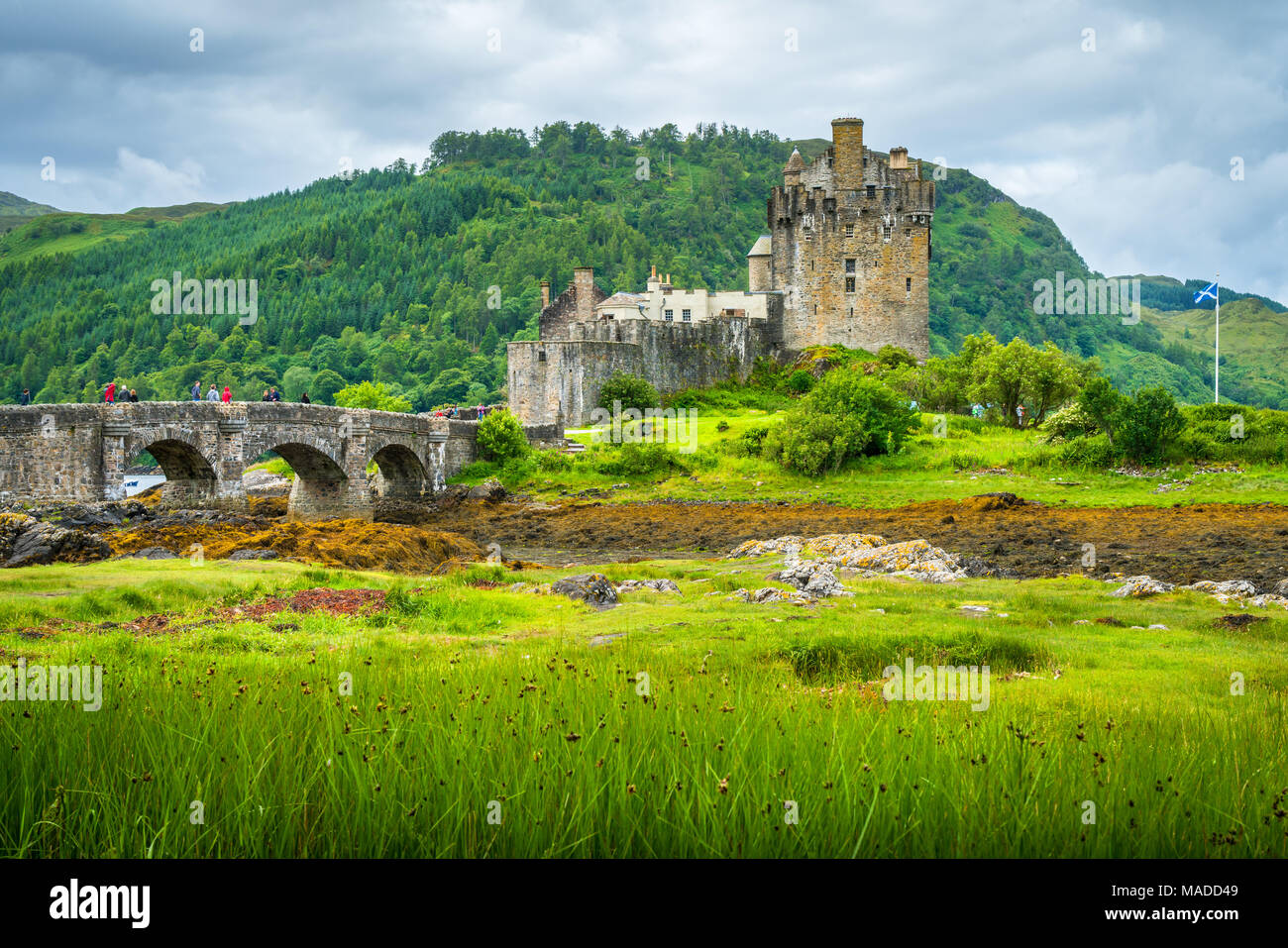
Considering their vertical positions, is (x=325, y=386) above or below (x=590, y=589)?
above

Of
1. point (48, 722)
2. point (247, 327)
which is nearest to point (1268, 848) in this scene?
point (48, 722)

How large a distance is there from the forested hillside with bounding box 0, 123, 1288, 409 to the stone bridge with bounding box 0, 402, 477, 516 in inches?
2304

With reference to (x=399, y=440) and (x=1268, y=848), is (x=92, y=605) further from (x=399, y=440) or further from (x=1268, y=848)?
(x=399, y=440)

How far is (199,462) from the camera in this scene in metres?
39.4

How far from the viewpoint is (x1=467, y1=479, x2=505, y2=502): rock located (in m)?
49.2

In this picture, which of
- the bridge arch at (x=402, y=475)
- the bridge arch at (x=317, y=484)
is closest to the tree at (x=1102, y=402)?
the bridge arch at (x=402, y=475)

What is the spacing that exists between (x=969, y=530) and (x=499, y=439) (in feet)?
92.4

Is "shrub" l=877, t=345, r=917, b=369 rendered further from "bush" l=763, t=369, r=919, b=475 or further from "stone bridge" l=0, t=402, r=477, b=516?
"stone bridge" l=0, t=402, r=477, b=516

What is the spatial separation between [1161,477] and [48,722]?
135 ft

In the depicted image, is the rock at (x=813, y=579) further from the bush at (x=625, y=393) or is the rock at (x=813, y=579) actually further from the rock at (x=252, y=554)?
the bush at (x=625, y=393)

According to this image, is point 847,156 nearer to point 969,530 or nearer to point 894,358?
point 894,358

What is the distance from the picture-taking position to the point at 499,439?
5475 centimetres

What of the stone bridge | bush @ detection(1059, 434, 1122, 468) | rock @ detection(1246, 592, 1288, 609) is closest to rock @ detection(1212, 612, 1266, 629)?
rock @ detection(1246, 592, 1288, 609)

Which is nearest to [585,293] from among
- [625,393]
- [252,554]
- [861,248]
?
[625,393]
